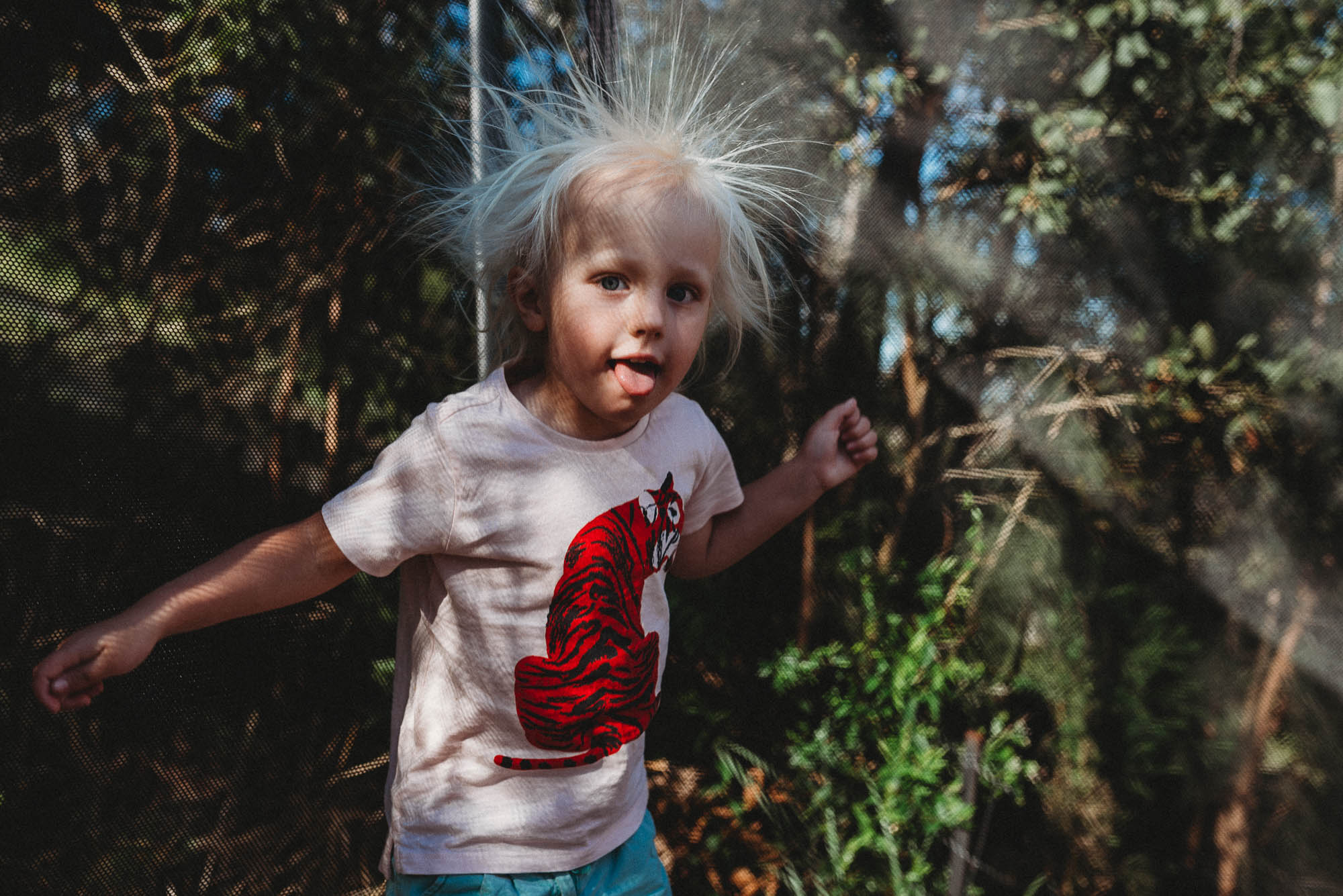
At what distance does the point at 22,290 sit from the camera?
3.23 ft

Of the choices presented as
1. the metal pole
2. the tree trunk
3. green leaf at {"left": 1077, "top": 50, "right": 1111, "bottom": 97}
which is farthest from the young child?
the tree trunk

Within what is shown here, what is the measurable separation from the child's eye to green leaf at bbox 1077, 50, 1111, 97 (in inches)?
41.0

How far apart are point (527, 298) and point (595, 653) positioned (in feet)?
1.48

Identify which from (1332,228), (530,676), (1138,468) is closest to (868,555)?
(1138,468)

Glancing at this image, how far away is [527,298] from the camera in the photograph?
3.48 feet

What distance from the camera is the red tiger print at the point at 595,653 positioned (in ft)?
3.37

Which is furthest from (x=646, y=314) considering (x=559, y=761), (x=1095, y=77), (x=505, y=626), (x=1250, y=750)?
(x=1250, y=750)

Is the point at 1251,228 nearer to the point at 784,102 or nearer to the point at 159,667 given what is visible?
the point at 784,102

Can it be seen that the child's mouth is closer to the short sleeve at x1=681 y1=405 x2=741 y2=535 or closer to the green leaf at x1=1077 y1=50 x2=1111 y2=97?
the short sleeve at x1=681 y1=405 x2=741 y2=535

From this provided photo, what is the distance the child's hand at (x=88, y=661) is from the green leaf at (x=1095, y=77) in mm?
1715

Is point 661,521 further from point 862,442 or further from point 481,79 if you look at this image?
point 481,79

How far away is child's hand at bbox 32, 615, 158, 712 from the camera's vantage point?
0.81 metres

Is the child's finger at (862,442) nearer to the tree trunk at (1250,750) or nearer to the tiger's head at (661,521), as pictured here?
the tiger's head at (661,521)

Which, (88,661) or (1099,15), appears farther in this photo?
(1099,15)
